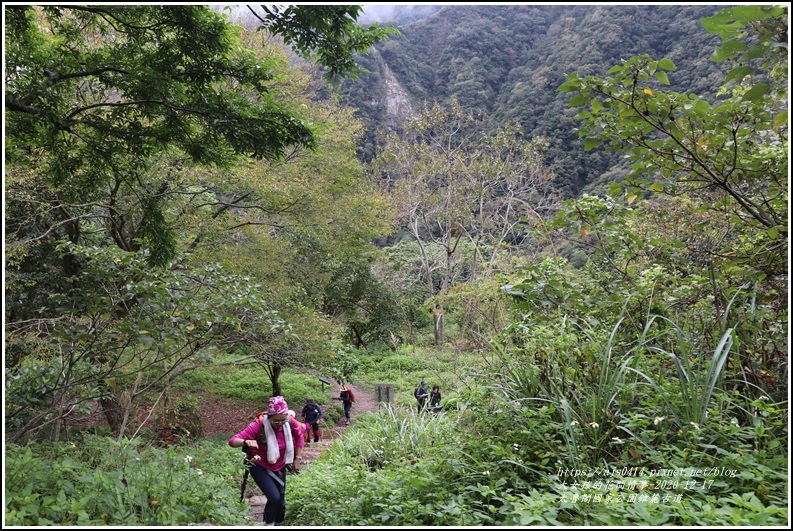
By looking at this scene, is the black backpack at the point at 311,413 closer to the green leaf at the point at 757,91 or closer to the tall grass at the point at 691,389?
the tall grass at the point at 691,389

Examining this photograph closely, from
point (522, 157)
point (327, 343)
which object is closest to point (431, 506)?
point (327, 343)

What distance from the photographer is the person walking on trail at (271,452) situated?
4141 millimetres

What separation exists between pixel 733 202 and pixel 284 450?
4285mm

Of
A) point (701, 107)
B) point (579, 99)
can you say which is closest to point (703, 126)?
point (701, 107)

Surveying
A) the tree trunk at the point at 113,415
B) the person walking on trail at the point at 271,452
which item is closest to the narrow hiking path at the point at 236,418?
the tree trunk at the point at 113,415

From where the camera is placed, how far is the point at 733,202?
375cm

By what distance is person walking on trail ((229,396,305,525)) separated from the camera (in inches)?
163

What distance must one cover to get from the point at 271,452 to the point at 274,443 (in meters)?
0.08

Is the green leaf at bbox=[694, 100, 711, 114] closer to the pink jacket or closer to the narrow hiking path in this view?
the pink jacket

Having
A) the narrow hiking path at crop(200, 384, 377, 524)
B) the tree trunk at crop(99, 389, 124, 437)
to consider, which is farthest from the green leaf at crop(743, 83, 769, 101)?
the tree trunk at crop(99, 389, 124, 437)

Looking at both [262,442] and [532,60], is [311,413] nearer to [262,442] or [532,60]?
[262,442]

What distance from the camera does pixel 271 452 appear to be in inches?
164

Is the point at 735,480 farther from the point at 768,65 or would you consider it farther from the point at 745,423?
the point at 768,65

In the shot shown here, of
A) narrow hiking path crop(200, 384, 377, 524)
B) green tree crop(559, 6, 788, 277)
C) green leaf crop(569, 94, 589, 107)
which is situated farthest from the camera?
narrow hiking path crop(200, 384, 377, 524)
